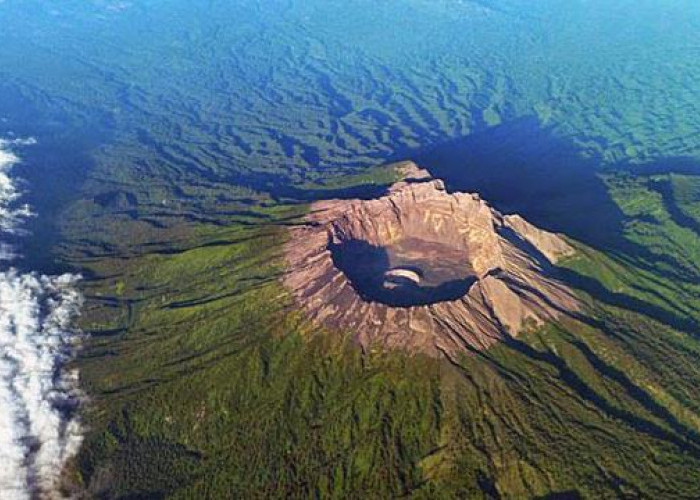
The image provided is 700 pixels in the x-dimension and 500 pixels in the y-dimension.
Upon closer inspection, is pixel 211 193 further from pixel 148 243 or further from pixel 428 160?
pixel 428 160

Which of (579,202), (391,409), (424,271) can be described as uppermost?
(579,202)

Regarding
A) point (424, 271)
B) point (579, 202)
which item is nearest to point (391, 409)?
point (424, 271)

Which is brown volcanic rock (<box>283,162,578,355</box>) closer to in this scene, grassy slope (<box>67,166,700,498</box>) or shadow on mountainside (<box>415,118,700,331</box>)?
grassy slope (<box>67,166,700,498</box>)

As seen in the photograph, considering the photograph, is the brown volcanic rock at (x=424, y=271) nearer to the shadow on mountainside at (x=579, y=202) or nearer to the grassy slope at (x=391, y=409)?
the grassy slope at (x=391, y=409)

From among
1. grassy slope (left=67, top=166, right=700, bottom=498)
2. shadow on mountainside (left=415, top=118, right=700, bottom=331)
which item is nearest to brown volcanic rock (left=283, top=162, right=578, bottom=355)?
grassy slope (left=67, top=166, right=700, bottom=498)

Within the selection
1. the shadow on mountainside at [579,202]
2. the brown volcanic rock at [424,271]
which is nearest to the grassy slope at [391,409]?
the shadow on mountainside at [579,202]

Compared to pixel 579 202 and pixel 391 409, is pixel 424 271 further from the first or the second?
pixel 579 202

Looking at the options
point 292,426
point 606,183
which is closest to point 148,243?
point 292,426

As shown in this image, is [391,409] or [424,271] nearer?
[391,409]
